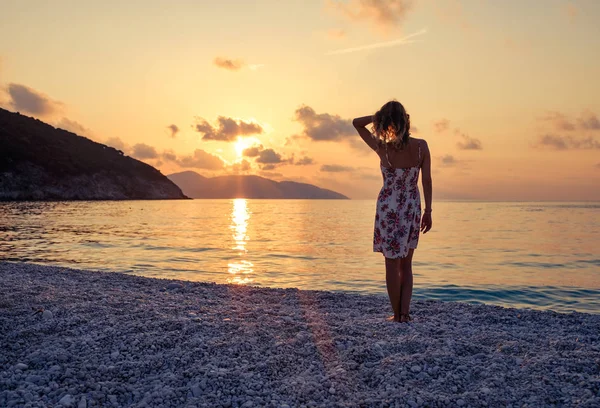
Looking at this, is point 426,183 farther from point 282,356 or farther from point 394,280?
point 282,356

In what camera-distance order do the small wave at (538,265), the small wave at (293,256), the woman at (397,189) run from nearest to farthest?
the woman at (397,189) → the small wave at (538,265) → the small wave at (293,256)

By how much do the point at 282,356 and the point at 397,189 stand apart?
277cm

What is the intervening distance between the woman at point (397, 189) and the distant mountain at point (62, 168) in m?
98.3

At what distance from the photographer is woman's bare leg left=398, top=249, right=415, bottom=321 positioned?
249 inches

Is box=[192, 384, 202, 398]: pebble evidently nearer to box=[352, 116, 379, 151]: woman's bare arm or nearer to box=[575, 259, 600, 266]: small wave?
box=[352, 116, 379, 151]: woman's bare arm

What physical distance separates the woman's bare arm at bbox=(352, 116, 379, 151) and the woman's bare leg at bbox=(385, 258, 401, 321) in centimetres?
165

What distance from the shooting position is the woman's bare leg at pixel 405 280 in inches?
249

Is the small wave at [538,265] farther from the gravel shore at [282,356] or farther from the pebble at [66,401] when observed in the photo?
the pebble at [66,401]

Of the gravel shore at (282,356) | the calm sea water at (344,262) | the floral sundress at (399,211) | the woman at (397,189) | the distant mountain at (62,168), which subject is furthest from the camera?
the distant mountain at (62,168)

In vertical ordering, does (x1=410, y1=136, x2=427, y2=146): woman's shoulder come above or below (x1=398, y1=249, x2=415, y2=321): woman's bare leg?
above

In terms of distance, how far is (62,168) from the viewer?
105312 mm

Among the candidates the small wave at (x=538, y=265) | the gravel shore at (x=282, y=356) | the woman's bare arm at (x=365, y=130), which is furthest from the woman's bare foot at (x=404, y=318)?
the small wave at (x=538, y=265)

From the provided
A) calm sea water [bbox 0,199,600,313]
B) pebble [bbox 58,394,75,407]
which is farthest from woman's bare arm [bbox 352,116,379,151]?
calm sea water [bbox 0,199,600,313]

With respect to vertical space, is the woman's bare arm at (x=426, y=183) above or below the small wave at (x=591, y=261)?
above
